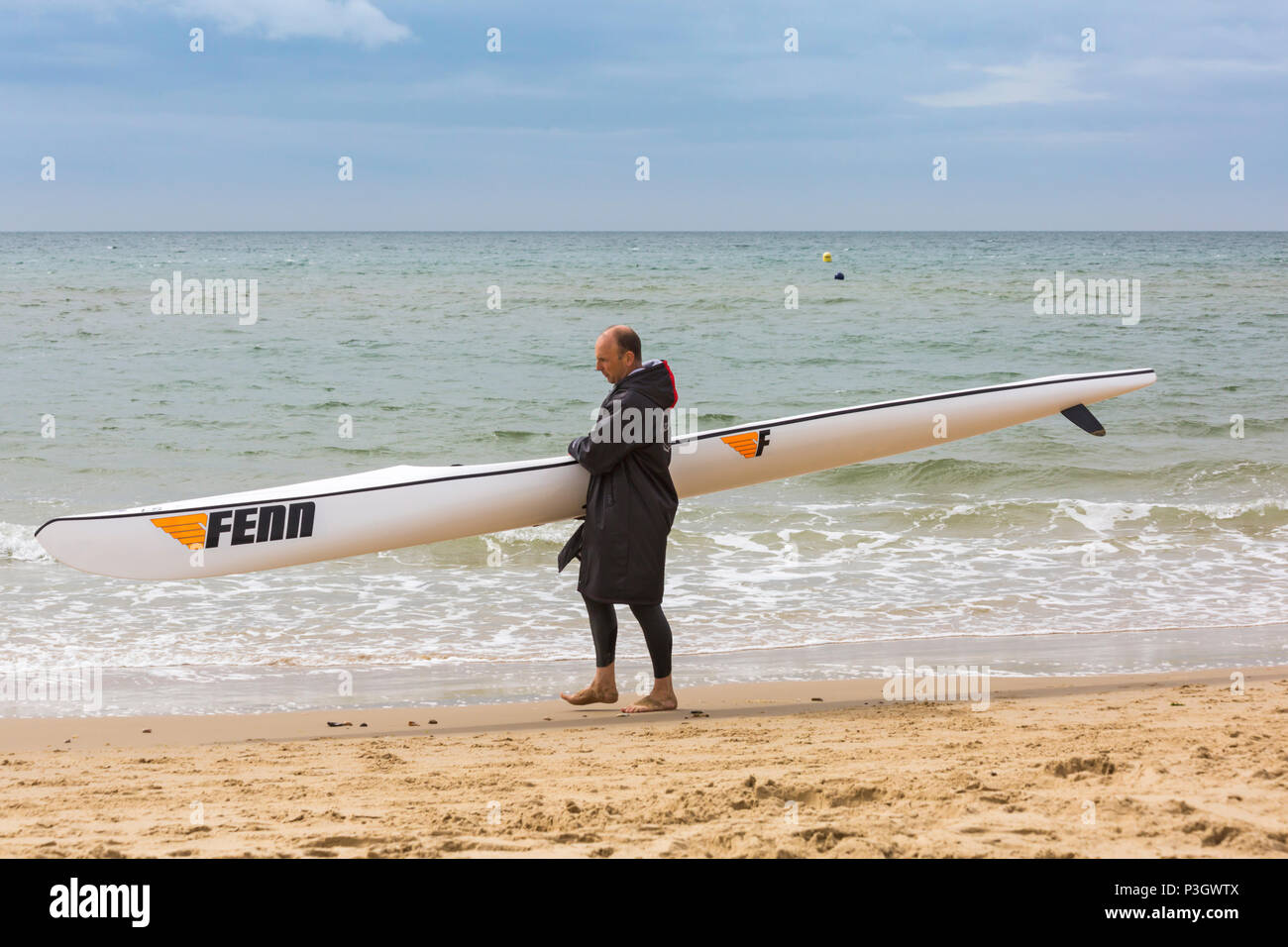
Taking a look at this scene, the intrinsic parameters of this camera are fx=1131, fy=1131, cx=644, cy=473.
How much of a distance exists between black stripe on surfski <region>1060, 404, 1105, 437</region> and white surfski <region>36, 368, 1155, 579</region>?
138cm

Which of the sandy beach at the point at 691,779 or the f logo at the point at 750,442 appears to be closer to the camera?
the sandy beach at the point at 691,779

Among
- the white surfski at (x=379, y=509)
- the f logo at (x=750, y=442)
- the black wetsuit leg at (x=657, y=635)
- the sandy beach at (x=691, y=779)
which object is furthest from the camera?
the f logo at (x=750, y=442)

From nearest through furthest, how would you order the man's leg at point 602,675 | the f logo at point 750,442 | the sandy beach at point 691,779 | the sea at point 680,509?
the sandy beach at point 691,779 < the man's leg at point 602,675 < the sea at point 680,509 < the f logo at point 750,442

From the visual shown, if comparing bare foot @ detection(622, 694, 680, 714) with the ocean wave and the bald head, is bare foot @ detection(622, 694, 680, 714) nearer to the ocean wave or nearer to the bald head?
the bald head

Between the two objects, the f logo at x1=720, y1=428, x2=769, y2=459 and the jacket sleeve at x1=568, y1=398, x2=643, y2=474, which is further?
the f logo at x1=720, y1=428, x2=769, y2=459

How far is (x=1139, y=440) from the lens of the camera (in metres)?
12.1

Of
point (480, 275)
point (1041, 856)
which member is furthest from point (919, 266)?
point (1041, 856)

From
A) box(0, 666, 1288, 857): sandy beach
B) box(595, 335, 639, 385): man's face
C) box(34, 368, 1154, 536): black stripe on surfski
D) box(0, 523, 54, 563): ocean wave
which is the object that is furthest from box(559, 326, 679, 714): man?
box(0, 523, 54, 563): ocean wave

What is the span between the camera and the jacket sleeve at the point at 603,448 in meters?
4.54

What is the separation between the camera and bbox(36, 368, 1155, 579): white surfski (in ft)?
17.2

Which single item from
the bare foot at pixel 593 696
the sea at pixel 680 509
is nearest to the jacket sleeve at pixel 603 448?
the bare foot at pixel 593 696

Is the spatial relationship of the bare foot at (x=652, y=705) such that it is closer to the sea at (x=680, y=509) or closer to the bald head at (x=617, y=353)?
the sea at (x=680, y=509)

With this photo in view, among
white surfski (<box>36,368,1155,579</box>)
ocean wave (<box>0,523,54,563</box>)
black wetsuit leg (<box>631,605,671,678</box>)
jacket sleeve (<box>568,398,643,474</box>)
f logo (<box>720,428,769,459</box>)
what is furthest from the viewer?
ocean wave (<box>0,523,54,563</box>)

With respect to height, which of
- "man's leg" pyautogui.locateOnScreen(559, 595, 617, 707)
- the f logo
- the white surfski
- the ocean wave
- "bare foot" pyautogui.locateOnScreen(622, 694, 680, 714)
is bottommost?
"bare foot" pyautogui.locateOnScreen(622, 694, 680, 714)
